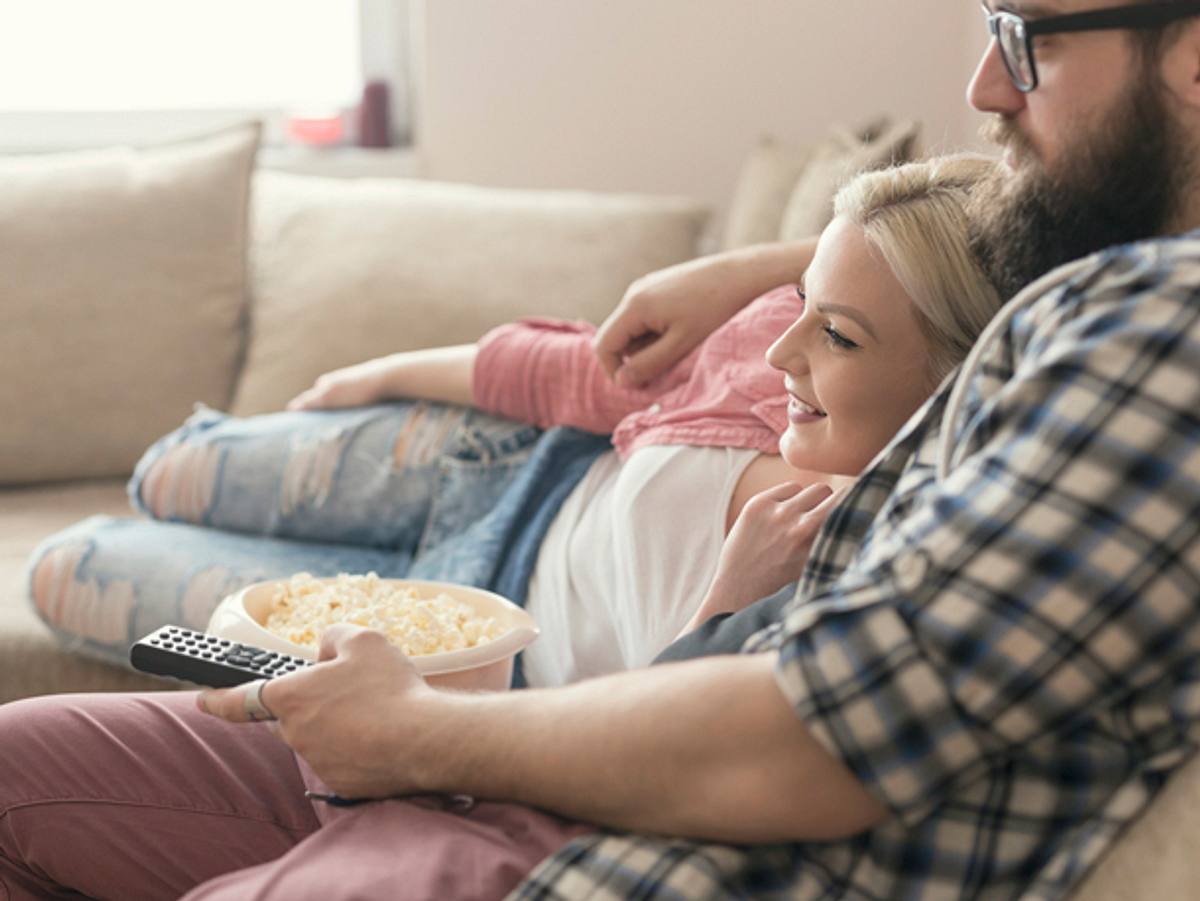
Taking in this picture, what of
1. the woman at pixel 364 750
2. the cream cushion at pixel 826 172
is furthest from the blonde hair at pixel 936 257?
the cream cushion at pixel 826 172

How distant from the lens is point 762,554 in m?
1.28

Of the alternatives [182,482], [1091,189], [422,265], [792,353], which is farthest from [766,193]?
[1091,189]

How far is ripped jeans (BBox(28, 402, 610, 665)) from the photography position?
71.8 inches

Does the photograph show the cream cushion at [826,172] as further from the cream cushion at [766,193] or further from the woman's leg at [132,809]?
the woman's leg at [132,809]

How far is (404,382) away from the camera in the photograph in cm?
201

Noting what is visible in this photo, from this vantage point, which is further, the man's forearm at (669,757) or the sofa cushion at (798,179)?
the sofa cushion at (798,179)

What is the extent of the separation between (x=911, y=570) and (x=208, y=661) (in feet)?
2.11

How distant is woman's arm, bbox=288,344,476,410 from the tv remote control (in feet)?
2.53

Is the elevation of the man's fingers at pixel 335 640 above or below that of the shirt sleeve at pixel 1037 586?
below

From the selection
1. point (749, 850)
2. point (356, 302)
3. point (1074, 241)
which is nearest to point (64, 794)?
point (749, 850)

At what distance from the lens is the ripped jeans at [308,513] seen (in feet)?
5.98

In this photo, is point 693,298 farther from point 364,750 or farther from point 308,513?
point 364,750

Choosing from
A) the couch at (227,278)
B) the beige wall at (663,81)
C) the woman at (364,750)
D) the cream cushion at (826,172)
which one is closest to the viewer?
the woman at (364,750)

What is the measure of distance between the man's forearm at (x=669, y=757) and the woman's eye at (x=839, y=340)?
47cm
